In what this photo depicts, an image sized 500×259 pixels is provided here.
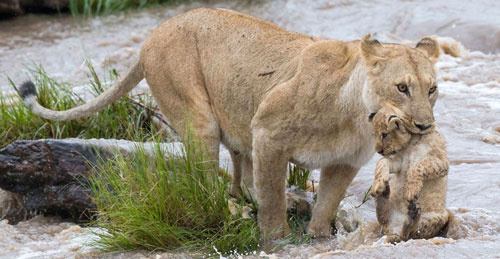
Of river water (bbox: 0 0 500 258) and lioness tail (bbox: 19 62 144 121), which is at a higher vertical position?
lioness tail (bbox: 19 62 144 121)

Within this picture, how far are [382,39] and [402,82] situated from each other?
793cm

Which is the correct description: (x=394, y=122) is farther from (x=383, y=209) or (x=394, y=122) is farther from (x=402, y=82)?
(x=383, y=209)

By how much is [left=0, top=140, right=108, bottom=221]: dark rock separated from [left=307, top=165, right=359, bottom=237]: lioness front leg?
1887mm

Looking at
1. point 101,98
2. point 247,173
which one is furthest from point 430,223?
point 101,98

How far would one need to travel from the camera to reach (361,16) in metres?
13.8

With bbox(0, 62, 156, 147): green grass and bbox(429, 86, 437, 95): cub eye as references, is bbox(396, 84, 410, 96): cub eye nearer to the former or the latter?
bbox(429, 86, 437, 95): cub eye

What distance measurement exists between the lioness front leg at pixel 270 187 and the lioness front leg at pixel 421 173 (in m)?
1.02

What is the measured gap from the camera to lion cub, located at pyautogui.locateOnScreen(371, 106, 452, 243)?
14.5 feet

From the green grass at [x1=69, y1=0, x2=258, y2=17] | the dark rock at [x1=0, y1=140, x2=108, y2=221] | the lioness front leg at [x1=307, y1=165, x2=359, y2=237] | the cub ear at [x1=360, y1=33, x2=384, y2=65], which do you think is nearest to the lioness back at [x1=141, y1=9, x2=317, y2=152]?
the lioness front leg at [x1=307, y1=165, x2=359, y2=237]

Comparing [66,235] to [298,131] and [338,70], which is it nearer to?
[298,131]

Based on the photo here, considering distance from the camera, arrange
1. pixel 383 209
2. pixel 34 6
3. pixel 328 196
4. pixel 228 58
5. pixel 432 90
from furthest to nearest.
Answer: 1. pixel 34 6
2. pixel 228 58
3. pixel 328 196
4. pixel 383 209
5. pixel 432 90

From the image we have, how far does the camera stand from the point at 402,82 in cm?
434

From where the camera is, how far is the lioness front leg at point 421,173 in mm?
4438

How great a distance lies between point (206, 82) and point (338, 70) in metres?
1.29
